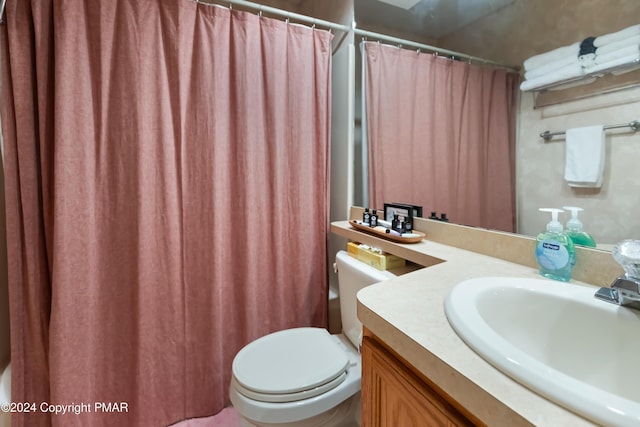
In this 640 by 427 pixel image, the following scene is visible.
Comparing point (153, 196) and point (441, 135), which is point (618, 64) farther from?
point (153, 196)

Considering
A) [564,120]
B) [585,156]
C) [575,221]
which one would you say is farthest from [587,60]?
[575,221]

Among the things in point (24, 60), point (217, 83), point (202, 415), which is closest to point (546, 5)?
point (217, 83)

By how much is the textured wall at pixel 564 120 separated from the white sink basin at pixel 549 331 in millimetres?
266

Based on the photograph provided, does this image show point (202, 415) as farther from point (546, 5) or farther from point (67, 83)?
point (546, 5)

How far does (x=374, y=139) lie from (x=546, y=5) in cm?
80

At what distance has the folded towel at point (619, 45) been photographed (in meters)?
0.68

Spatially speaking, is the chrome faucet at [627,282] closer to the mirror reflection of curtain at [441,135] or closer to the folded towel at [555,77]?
the mirror reflection of curtain at [441,135]

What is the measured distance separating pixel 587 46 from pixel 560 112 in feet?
0.55

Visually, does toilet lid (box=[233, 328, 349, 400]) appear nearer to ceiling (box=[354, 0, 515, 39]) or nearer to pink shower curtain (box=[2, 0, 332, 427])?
pink shower curtain (box=[2, 0, 332, 427])

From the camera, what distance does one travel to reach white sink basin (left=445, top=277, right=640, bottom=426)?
413mm

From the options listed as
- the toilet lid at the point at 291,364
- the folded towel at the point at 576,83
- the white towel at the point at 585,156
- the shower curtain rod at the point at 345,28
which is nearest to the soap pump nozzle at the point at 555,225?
the white towel at the point at 585,156

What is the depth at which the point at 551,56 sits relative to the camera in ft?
2.75

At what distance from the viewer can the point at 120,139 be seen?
1.13 metres

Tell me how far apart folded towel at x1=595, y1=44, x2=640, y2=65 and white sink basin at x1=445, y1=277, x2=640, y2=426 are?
1.92 ft
